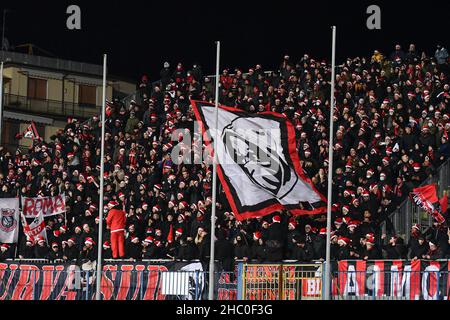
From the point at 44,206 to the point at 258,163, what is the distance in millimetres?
9587

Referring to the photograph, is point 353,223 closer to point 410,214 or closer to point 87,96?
point 410,214

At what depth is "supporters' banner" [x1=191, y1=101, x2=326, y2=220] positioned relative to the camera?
31.6 meters

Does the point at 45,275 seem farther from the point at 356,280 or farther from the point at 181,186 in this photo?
the point at 356,280

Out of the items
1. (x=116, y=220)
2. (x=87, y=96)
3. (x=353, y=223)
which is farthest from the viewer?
(x=87, y=96)

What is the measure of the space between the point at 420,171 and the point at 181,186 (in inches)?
292

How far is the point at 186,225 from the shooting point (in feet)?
110

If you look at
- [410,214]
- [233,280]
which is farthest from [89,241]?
[410,214]

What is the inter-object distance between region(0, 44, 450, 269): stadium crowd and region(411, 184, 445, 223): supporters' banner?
2.06 ft

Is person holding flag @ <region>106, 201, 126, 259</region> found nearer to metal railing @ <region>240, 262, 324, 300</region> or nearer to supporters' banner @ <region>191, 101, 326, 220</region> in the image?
supporters' banner @ <region>191, 101, 326, 220</region>

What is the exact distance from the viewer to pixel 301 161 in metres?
33.2

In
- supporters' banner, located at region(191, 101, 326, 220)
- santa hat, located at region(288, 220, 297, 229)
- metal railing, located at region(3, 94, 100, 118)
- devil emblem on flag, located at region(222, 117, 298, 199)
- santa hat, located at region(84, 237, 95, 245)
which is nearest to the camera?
santa hat, located at region(288, 220, 297, 229)

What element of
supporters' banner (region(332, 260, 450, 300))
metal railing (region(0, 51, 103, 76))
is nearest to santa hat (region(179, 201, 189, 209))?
supporters' banner (region(332, 260, 450, 300))
